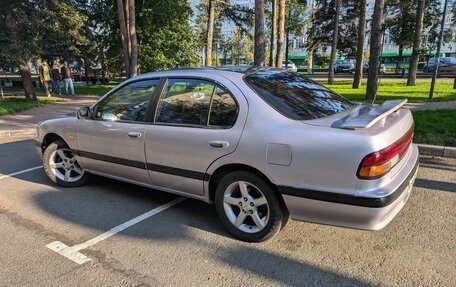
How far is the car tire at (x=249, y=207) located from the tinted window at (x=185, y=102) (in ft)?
2.25

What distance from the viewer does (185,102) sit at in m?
3.84

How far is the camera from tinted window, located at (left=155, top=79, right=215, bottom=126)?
3680 mm

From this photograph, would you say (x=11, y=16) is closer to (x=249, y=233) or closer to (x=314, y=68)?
(x=249, y=233)

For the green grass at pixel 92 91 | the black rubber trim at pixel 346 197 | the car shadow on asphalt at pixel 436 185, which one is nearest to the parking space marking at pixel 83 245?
the black rubber trim at pixel 346 197

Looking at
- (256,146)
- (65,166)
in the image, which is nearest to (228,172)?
(256,146)

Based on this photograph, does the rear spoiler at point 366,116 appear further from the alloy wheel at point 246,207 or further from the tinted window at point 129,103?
the tinted window at point 129,103

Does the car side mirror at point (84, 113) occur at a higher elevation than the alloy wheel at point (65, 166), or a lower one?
higher

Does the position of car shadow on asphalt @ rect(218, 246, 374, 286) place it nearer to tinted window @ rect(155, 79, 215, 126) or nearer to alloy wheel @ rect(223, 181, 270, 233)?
alloy wheel @ rect(223, 181, 270, 233)

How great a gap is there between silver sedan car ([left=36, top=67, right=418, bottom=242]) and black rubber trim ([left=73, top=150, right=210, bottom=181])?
12mm

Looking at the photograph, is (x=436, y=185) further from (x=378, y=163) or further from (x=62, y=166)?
(x=62, y=166)

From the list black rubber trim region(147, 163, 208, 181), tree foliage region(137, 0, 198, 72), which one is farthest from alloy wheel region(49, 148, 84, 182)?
tree foliage region(137, 0, 198, 72)

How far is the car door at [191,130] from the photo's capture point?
3.44 meters

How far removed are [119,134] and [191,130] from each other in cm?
104

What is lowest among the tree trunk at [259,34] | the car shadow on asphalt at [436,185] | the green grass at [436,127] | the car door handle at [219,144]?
the car shadow on asphalt at [436,185]
